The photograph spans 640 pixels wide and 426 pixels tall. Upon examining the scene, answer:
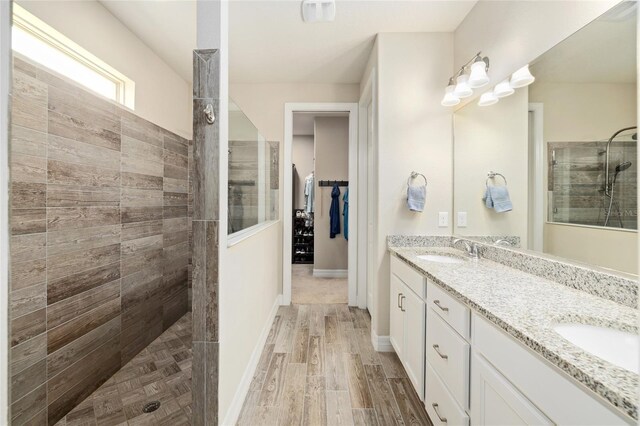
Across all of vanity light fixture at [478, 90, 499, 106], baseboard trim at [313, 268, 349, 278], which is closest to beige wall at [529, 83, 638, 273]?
vanity light fixture at [478, 90, 499, 106]

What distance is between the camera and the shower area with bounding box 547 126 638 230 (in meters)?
1.02

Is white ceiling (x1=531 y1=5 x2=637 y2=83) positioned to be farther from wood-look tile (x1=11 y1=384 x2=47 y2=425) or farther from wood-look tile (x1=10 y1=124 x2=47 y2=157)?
wood-look tile (x1=11 y1=384 x2=47 y2=425)

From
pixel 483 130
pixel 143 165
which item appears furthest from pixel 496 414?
pixel 143 165

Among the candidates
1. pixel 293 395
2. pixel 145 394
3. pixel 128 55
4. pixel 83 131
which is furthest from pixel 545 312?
pixel 128 55

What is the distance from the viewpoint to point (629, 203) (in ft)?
3.36

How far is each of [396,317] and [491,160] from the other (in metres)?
1.34

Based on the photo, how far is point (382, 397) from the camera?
1.69 m

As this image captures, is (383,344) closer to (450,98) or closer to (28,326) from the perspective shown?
(450,98)

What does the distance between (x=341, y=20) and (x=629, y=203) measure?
6.96 ft

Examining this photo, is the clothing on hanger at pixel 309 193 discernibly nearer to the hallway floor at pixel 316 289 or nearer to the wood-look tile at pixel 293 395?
the hallway floor at pixel 316 289

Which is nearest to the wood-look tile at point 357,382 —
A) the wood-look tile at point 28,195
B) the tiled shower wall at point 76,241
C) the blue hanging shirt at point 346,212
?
the tiled shower wall at point 76,241

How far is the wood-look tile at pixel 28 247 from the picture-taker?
1.30m

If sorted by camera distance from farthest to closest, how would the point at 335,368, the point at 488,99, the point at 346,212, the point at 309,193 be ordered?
the point at 309,193, the point at 346,212, the point at 335,368, the point at 488,99

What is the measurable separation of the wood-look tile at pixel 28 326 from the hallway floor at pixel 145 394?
1.89 feet
